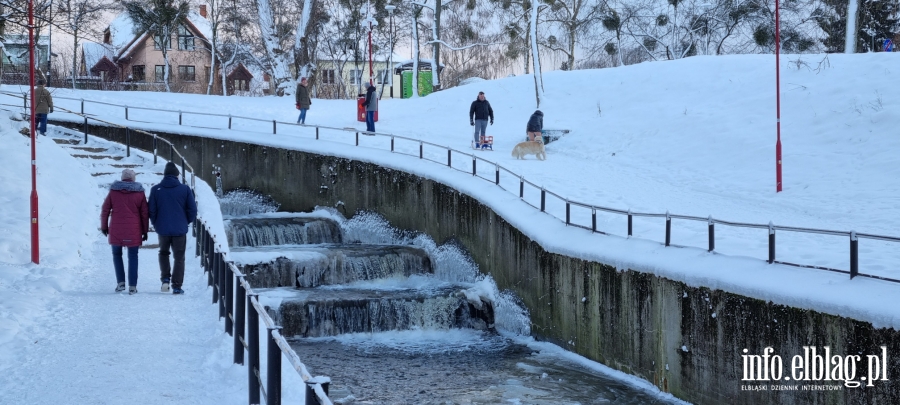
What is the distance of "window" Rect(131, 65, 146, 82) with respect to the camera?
68.7 meters

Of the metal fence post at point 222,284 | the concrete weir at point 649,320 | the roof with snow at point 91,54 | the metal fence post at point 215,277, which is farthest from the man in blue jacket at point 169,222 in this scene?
the roof with snow at point 91,54

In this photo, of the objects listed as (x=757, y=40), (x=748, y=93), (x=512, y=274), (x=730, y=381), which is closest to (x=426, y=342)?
(x=512, y=274)

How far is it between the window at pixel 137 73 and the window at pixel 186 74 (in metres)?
2.67

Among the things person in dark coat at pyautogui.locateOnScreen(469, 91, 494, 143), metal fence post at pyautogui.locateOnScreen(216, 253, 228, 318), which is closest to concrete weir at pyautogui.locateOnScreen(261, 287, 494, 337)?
metal fence post at pyautogui.locateOnScreen(216, 253, 228, 318)

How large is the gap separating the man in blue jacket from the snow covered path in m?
0.27

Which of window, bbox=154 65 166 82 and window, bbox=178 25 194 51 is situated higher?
window, bbox=178 25 194 51

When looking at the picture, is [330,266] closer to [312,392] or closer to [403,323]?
[403,323]

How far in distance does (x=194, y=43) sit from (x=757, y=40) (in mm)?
47253

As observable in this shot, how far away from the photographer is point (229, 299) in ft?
29.4

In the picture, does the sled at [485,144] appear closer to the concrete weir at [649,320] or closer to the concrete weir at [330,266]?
the concrete weir at [649,320]

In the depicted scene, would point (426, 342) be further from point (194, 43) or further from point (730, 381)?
point (194, 43)

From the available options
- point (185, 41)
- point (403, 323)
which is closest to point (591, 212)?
point (403, 323)

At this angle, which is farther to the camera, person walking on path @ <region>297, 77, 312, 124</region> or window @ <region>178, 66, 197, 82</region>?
window @ <region>178, 66, 197, 82</region>

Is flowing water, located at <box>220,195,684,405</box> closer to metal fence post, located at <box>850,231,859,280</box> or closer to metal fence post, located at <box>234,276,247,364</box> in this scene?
metal fence post, located at <box>850,231,859,280</box>
